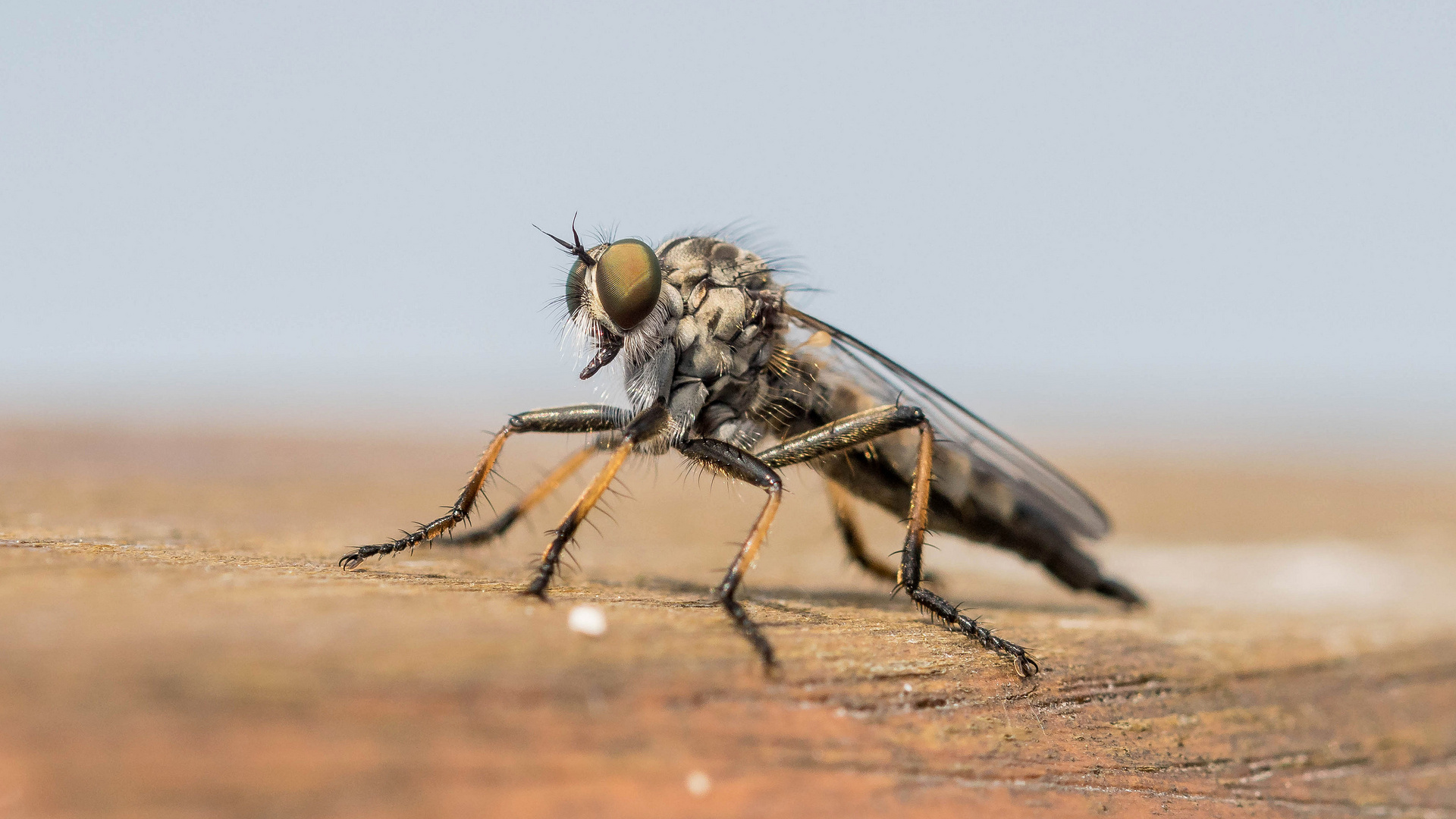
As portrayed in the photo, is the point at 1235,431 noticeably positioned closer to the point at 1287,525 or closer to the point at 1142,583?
the point at 1287,525

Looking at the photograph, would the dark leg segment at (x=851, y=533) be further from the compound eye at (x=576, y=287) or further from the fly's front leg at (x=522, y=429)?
the compound eye at (x=576, y=287)

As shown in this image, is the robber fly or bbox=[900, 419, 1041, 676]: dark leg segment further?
the robber fly

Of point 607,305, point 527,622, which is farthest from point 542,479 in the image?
point 527,622

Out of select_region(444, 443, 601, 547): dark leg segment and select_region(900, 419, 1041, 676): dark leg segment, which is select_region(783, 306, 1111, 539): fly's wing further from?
select_region(444, 443, 601, 547): dark leg segment

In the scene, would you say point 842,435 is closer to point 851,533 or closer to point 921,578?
point 921,578

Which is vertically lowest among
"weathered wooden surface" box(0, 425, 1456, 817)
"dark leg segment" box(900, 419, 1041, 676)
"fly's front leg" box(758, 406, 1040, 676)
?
"weathered wooden surface" box(0, 425, 1456, 817)

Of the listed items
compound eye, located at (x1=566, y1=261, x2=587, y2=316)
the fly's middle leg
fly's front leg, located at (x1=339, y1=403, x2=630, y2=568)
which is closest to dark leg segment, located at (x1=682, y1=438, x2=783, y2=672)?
fly's front leg, located at (x1=339, y1=403, x2=630, y2=568)

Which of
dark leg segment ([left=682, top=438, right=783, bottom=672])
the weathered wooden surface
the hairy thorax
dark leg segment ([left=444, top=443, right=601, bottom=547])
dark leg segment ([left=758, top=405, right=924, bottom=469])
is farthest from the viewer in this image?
dark leg segment ([left=444, top=443, right=601, bottom=547])
